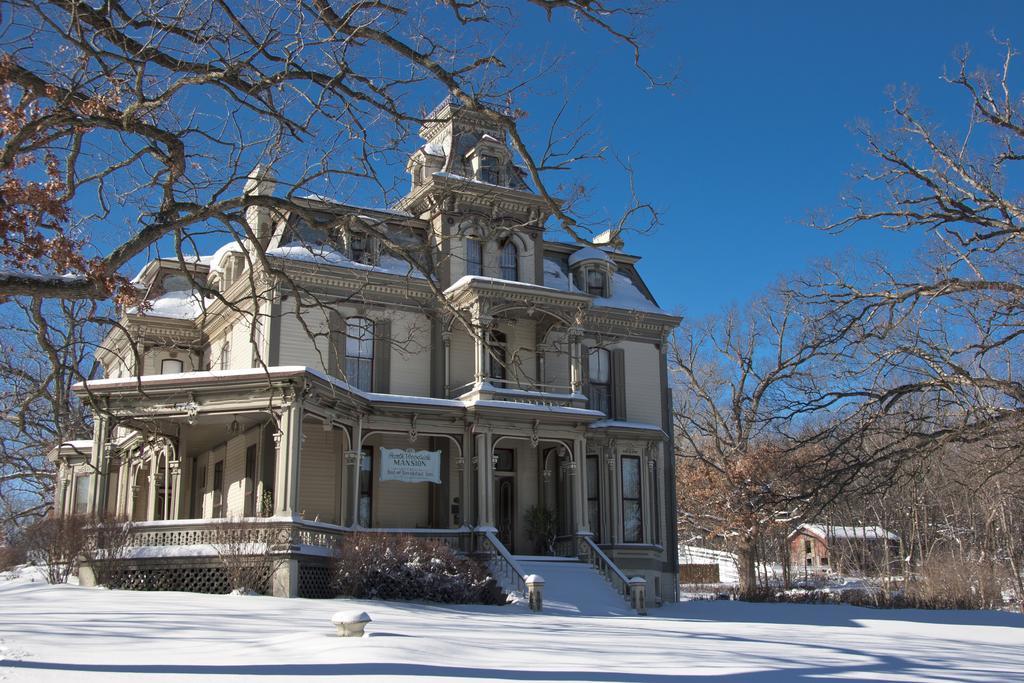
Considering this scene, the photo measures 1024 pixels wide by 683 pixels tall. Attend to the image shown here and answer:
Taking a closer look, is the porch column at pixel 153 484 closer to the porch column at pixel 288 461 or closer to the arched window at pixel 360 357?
Result: the arched window at pixel 360 357

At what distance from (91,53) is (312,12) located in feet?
7.36

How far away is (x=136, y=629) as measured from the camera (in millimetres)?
13203

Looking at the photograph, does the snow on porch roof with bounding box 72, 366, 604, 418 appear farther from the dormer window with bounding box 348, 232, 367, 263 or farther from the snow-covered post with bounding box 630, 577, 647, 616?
the snow-covered post with bounding box 630, 577, 647, 616

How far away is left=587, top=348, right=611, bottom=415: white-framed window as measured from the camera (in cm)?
3153

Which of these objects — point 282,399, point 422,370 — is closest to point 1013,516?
point 422,370

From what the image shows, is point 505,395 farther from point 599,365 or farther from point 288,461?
point 288,461

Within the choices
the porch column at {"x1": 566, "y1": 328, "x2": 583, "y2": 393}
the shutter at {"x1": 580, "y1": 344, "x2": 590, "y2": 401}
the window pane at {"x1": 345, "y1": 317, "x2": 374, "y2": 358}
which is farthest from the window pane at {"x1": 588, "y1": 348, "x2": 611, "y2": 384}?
the window pane at {"x1": 345, "y1": 317, "x2": 374, "y2": 358}

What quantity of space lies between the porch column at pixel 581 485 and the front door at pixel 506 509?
2.45 m

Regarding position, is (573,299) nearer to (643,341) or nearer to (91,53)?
(643,341)

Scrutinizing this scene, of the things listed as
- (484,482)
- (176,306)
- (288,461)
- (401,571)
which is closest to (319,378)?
(288,461)

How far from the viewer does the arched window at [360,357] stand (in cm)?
2777

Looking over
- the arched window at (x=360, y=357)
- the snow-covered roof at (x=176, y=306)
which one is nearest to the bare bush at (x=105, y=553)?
the arched window at (x=360, y=357)

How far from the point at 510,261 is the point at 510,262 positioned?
35 millimetres

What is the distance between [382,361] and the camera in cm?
2806
